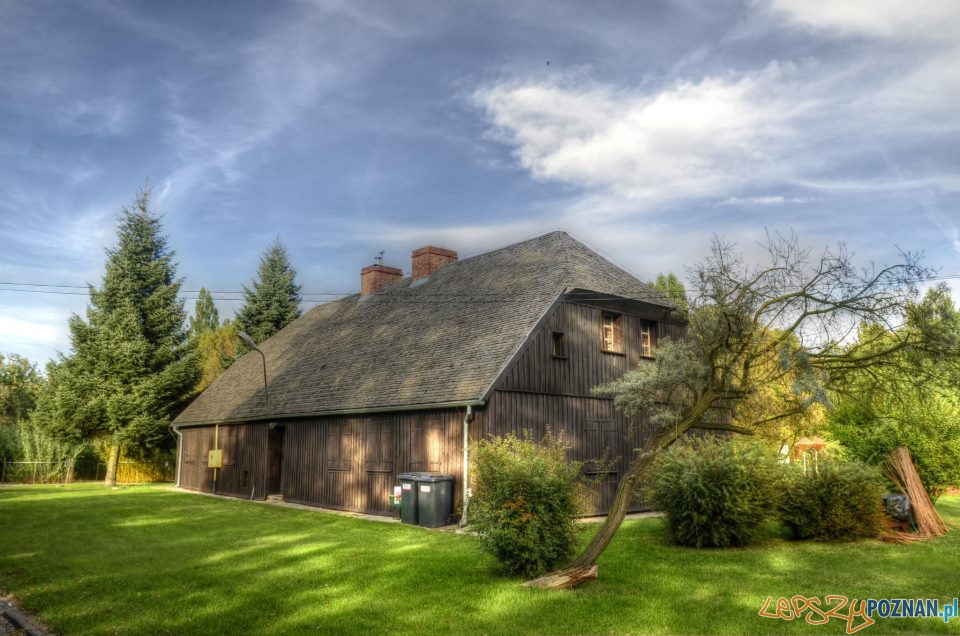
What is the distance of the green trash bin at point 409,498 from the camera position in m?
16.5

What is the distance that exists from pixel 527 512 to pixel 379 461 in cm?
1003

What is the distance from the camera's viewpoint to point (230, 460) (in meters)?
26.6

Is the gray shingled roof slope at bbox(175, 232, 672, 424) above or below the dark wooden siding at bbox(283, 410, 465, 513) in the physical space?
above

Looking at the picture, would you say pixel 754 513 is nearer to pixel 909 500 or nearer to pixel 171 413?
pixel 909 500

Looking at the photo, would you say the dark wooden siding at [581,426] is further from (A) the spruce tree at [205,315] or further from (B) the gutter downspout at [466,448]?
(A) the spruce tree at [205,315]

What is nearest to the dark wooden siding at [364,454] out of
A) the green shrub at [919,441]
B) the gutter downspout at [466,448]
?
the gutter downspout at [466,448]

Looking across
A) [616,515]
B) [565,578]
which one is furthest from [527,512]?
[616,515]

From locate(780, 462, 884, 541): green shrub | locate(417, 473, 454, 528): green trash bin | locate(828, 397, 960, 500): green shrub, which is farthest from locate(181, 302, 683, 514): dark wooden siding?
locate(828, 397, 960, 500): green shrub

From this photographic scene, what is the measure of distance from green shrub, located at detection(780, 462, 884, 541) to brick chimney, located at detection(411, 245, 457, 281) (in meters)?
16.0

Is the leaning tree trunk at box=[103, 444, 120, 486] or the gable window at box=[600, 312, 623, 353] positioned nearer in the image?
the gable window at box=[600, 312, 623, 353]

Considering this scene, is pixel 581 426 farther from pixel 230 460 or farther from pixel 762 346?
pixel 230 460

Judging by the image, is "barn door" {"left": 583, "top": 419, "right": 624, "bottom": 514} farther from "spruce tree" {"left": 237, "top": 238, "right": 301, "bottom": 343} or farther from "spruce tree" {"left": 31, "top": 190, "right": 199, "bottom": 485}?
"spruce tree" {"left": 237, "top": 238, "right": 301, "bottom": 343}

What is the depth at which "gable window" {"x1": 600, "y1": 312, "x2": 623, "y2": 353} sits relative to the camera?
19562 millimetres

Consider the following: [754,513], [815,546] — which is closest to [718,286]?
[754,513]
